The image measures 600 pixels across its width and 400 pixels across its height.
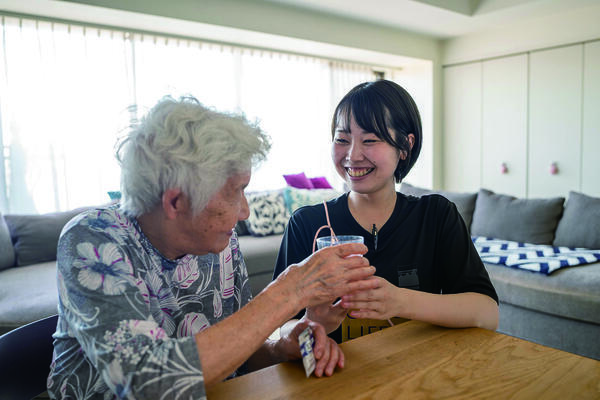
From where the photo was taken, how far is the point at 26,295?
2.49 m

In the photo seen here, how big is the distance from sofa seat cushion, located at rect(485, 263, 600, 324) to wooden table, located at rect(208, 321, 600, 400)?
1.93m

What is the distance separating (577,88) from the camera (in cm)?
485

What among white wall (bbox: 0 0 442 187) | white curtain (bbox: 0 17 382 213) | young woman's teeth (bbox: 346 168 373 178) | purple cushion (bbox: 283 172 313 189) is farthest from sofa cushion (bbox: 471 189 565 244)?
young woman's teeth (bbox: 346 168 373 178)

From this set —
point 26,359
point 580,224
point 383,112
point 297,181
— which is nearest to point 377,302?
point 383,112

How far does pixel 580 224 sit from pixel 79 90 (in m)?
4.29

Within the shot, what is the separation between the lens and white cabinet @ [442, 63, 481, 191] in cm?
584

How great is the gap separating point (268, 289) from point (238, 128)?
34 cm

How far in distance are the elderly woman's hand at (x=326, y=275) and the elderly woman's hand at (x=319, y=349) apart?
10 cm

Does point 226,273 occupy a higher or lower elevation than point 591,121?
lower

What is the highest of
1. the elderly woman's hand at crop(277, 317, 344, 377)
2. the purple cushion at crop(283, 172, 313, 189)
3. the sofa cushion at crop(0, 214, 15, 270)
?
the purple cushion at crop(283, 172, 313, 189)

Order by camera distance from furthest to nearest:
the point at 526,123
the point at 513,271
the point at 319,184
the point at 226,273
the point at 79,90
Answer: the point at 526,123, the point at 319,184, the point at 79,90, the point at 513,271, the point at 226,273

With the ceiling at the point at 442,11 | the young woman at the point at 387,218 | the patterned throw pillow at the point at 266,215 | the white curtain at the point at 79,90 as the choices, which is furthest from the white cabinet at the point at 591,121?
the young woman at the point at 387,218

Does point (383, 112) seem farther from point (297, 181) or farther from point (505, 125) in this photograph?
point (505, 125)

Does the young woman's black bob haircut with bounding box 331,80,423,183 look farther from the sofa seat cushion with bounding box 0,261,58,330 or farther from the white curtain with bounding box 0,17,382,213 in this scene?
the white curtain with bounding box 0,17,382,213
